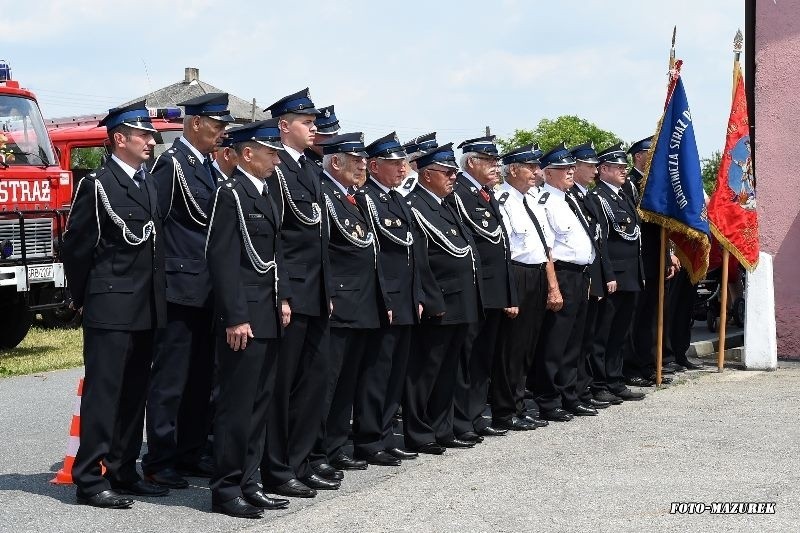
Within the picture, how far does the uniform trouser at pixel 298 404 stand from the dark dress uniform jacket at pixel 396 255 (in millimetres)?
939

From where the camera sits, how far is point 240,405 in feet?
20.8

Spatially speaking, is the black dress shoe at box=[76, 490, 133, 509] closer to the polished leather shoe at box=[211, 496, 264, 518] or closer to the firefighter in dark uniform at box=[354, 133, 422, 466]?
the polished leather shoe at box=[211, 496, 264, 518]

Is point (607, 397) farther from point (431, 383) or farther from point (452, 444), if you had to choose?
point (431, 383)

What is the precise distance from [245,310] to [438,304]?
219 cm

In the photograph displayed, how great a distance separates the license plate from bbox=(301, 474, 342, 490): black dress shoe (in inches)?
304

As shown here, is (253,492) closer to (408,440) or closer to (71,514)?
(71,514)

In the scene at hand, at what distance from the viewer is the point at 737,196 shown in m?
12.2

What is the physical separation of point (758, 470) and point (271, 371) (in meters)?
2.90

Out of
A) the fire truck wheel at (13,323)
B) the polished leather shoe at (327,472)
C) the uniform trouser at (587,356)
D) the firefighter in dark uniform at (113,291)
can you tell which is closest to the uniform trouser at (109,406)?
the firefighter in dark uniform at (113,291)

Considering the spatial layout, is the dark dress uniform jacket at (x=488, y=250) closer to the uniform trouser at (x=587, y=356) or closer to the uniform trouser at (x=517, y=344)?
the uniform trouser at (x=517, y=344)

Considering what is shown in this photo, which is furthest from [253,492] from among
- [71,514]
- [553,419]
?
[553,419]

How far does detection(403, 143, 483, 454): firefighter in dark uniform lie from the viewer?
8.23 metres

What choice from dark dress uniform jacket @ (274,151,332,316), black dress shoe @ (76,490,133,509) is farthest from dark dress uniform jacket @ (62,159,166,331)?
black dress shoe @ (76,490,133,509)

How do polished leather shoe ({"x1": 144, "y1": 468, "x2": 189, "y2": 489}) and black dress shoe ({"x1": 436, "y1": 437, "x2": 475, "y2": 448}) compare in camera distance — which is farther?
black dress shoe ({"x1": 436, "y1": 437, "x2": 475, "y2": 448})
